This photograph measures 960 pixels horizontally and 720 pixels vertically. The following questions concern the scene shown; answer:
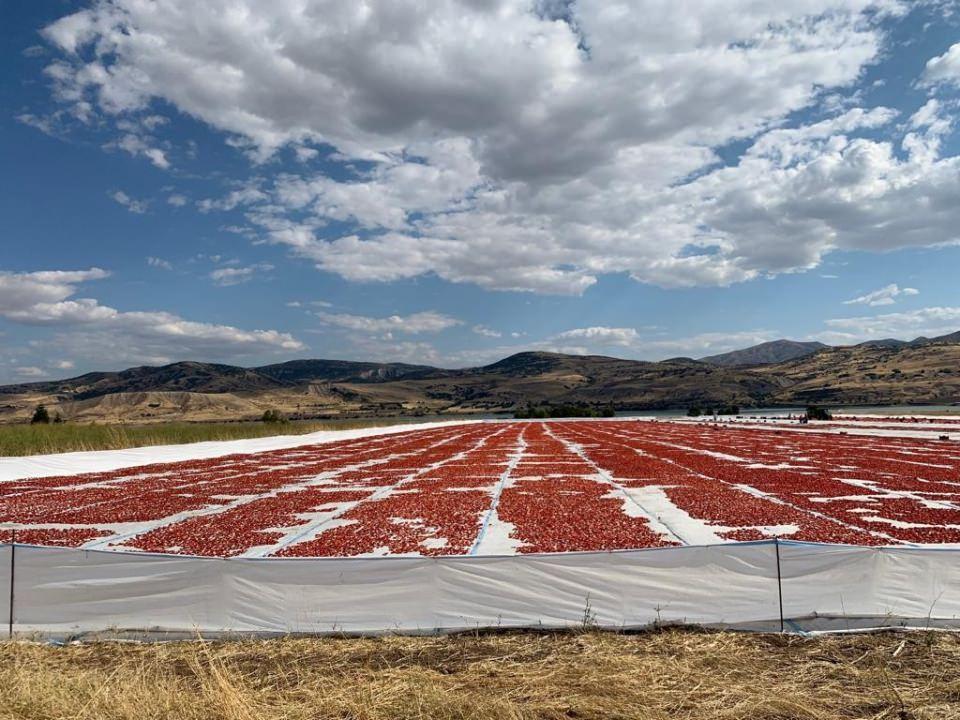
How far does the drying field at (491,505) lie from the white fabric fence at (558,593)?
2059 millimetres

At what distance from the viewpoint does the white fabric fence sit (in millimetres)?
5770

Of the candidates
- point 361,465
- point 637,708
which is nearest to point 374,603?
point 637,708

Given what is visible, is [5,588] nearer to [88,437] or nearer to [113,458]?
[113,458]

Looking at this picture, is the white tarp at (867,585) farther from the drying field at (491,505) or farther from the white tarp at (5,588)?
the white tarp at (5,588)

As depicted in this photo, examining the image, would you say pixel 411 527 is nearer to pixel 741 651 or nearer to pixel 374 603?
pixel 374 603

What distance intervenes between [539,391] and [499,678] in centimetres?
17140

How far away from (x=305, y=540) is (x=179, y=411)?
457ft

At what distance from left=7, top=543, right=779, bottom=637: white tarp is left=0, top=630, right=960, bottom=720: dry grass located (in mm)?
200

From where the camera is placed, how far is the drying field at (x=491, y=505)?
8.78 metres

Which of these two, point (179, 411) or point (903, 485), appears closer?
point (903, 485)

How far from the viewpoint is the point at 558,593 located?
228 inches

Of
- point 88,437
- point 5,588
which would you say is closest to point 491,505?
point 5,588

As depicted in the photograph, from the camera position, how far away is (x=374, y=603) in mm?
5785

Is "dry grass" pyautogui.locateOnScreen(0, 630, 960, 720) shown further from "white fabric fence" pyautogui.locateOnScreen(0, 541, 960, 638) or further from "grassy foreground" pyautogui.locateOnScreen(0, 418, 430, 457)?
"grassy foreground" pyautogui.locateOnScreen(0, 418, 430, 457)
